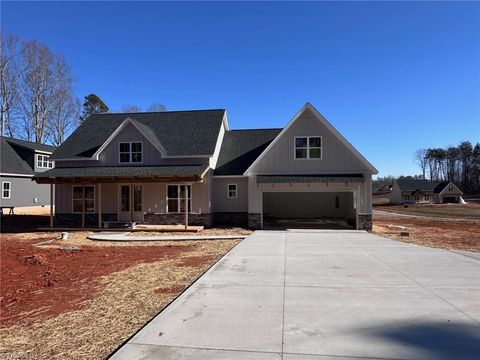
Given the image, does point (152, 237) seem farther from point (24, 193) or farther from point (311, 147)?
point (24, 193)

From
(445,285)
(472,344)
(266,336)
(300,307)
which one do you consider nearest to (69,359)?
(266,336)

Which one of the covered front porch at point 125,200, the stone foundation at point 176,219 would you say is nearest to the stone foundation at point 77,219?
the covered front porch at point 125,200

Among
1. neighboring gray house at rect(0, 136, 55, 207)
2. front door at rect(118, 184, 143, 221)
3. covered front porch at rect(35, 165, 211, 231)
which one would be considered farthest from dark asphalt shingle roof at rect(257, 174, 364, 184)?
neighboring gray house at rect(0, 136, 55, 207)

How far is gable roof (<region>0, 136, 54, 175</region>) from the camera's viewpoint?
95.7 feet

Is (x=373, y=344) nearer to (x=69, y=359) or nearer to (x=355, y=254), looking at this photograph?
(x=69, y=359)

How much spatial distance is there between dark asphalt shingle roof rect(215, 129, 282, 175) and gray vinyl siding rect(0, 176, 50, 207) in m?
17.8

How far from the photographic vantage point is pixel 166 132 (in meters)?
23.7

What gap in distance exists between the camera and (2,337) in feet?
17.7

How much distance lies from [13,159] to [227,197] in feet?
67.1

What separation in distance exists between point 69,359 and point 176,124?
819 inches

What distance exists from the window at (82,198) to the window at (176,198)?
476cm

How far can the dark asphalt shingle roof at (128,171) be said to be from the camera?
19562 mm

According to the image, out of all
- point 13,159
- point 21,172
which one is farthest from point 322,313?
point 13,159

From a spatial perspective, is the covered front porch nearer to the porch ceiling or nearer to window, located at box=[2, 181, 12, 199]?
the porch ceiling
